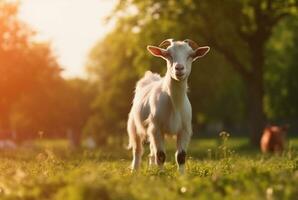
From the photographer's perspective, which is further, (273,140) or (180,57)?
(273,140)

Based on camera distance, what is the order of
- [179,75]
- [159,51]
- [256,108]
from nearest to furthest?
1. [179,75]
2. [159,51]
3. [256,108]

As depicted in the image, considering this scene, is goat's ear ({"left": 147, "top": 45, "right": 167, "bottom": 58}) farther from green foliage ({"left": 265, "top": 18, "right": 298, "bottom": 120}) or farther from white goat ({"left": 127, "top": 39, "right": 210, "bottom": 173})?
green foliage ({"left": 265, "top": 18, "right": 298, "bottom": 120})

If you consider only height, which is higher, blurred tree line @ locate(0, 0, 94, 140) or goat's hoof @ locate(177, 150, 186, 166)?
blurred tree line @ locate(0, 0, 94, 140)

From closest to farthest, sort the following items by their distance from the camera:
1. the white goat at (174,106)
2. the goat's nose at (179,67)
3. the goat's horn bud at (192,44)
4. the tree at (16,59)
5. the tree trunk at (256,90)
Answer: the goat's nose at (179,67), the white goat at (174,106), the goat's horn bud at (192,44), the tree trunk at (256,90), the tree at (16,59)

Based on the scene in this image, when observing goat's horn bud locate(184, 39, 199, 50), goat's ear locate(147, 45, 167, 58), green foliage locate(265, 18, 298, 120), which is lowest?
goat's ear locate(147, 45, 167, 58)

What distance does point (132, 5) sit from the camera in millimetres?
42781

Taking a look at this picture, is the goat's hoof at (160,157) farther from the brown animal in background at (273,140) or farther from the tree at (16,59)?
the tree at (16,59)

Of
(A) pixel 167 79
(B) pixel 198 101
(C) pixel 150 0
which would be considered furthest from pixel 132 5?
(A) pixel 167 79

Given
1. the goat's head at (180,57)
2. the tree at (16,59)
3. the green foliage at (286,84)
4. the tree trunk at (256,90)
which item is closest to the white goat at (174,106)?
the goat's head at (180,57)

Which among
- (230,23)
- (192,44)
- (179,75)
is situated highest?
(230,23)

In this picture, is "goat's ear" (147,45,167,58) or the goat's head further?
"goat's ear" (147,45,167,58)

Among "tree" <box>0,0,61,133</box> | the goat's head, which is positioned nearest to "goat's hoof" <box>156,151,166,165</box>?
the goat's head

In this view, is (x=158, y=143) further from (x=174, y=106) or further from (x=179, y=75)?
(x=179, y=75)

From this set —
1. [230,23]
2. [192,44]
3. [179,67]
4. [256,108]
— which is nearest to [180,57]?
[179,67]
